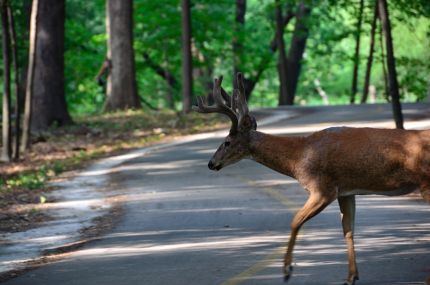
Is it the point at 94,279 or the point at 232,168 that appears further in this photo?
the point at 232,168

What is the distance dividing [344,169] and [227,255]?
7.47 feet

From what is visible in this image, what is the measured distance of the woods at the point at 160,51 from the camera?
86.9ft

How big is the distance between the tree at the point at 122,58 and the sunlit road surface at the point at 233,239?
17.3 meters

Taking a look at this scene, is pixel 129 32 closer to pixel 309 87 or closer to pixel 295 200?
pixel 295 200

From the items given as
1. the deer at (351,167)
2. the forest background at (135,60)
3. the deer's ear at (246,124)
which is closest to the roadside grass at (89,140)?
the forest background at (135,60)

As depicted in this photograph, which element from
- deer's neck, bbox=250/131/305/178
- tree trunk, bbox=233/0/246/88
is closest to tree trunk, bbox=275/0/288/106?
tree trunk, bbox=233/0/246/88

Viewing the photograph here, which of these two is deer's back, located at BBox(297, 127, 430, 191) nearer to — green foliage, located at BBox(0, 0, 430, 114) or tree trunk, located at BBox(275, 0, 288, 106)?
green foliage, located at BBox(0, 0, 430, 114)

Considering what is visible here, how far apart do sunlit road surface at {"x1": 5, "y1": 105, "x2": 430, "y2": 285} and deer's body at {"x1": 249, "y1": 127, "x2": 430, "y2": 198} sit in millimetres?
912

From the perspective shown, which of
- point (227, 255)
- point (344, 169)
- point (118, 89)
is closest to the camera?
point (344, 169)

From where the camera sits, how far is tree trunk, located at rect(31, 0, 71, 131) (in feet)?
112

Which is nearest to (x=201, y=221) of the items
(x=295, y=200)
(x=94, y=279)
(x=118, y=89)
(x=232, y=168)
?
(x=295, y=200)

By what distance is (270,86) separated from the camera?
7988 cm

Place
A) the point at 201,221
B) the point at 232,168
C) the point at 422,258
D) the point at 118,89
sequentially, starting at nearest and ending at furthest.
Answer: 1. the point at 422,258
2. the point at 201,221
3. the point at 232,168
4. the point at 118,89

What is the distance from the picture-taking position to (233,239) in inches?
518
